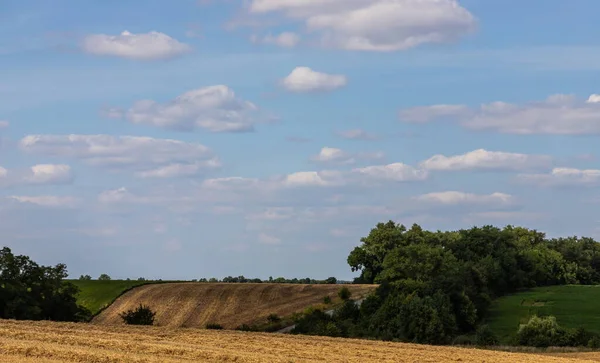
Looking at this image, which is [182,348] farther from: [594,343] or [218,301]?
[218,301]

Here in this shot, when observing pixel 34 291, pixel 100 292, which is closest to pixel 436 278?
pixel 34 291

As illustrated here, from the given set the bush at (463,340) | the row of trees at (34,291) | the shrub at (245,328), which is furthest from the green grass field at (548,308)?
the row of trees at (34,291)

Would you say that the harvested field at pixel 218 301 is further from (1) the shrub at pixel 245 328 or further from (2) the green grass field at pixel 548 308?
(2) the green grass field at pixel 548 308

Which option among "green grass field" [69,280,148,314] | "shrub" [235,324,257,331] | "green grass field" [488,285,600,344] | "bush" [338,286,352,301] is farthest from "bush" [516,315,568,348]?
"green grass field" [69,280,148,314]

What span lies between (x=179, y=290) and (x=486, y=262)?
37966 millimetres

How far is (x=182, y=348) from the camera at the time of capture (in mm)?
38656

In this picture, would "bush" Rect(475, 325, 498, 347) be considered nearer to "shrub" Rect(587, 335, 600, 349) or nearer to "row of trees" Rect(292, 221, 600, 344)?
"row of trees" Rect(292, 221, 600, 344)

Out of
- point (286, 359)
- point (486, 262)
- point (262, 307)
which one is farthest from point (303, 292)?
point (286, 359)

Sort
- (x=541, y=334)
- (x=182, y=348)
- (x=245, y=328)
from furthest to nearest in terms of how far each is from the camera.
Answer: (x=245, y=328)
(x=541, y=334)
(x=182, y=348)

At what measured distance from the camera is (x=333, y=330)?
74188mm

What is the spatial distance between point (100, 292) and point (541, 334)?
58.9m

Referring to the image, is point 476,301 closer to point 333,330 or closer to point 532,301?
point 532,301

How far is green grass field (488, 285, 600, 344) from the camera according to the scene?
86.2 meters

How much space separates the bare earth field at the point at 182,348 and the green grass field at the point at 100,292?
54.4 meters
